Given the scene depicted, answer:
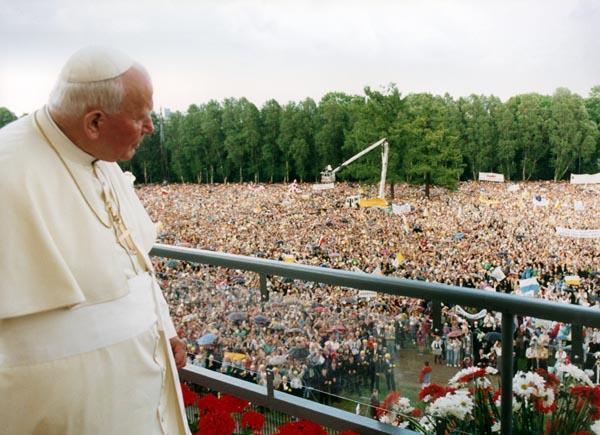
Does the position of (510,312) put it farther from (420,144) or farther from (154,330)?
(420,144)

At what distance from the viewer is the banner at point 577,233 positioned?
10.3 m

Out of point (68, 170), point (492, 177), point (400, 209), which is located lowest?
point (400, 209)

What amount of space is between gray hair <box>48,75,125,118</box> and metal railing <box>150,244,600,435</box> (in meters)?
0.57

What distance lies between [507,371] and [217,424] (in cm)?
53

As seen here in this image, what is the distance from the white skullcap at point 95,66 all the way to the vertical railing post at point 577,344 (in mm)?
711

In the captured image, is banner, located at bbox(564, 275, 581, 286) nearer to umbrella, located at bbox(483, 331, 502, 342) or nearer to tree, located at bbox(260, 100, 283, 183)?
umbrella, located at bbox(483, 331, 502, 342)

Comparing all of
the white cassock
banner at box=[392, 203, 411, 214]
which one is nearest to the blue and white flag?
the white cassock

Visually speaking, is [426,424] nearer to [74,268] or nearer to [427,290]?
[427,290]

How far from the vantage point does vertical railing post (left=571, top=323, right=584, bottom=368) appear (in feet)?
2.61

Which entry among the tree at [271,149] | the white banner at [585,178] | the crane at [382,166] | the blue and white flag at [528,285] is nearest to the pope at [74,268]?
the blue and white flag at [528,285]

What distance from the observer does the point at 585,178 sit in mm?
10633

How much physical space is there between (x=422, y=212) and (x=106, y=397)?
13238 millimetres

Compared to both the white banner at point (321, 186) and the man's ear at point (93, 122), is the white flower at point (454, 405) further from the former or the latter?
the white banner at point (321, 186)

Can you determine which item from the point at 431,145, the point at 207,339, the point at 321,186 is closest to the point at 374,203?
the point at 321,186
